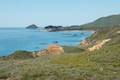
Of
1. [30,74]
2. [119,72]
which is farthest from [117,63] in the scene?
[30,74]

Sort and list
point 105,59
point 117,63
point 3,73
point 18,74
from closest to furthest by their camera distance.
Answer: point 18,74 → point 3,73 → point 117,63 → point 105,59

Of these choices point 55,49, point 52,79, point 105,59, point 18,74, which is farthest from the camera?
point 55,49

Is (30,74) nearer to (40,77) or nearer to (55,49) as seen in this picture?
(40,77)

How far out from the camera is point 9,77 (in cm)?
1995

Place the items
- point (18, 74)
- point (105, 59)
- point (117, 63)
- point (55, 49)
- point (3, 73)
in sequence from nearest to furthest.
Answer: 1. point (18, 74)
2. point (3, 73)
3. point (117, 63)
4. point (105, 59)
5. point (55, 49)

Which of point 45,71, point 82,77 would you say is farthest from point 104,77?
point 45,71

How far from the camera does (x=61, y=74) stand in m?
19.0

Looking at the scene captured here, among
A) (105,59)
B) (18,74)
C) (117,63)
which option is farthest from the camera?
(105,59)

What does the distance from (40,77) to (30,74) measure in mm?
785

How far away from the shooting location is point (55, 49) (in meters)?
54.7

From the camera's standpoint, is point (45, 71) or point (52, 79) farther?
point (45, 71)

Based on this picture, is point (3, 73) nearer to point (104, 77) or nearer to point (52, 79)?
point (52, 79)

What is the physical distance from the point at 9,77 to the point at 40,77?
2347mm

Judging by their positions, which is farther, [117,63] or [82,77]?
[117,63]
